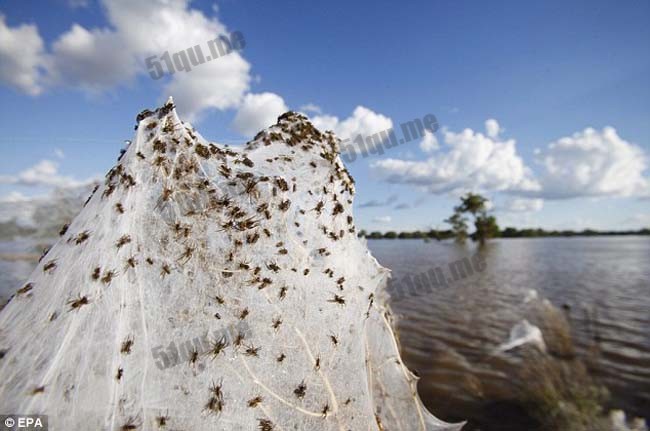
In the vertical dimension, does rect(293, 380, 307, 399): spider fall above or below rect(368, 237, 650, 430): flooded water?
above

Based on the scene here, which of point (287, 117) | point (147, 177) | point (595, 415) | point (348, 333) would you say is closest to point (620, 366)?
point (595, 415)

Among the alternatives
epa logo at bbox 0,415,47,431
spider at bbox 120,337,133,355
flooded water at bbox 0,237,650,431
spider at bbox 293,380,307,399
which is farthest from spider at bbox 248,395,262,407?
flooded water at bbox 0,237,650,431

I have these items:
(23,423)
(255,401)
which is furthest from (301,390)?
(23,423)

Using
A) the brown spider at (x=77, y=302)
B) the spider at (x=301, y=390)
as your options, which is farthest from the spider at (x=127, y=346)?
the spider at (x=301, y=390)

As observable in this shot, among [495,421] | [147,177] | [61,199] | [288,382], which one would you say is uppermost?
[61,199]

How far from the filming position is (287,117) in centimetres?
432

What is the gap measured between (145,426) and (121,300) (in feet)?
2.60

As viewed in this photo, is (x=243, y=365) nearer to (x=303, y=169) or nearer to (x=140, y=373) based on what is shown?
(x=140, y=373)

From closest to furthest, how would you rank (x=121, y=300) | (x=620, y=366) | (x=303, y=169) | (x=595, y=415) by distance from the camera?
(x=121, y=300) < (x=303, y=169) < (x=595, y=415) < (x=620, y=366)

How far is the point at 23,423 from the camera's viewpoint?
1847 millimetres

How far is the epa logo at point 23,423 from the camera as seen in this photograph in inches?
72.2

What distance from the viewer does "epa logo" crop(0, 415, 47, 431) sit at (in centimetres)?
183

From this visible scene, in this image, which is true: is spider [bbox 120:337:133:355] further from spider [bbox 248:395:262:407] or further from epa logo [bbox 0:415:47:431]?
spider [bbox 248:395:262:407]

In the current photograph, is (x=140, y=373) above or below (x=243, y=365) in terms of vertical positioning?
above
